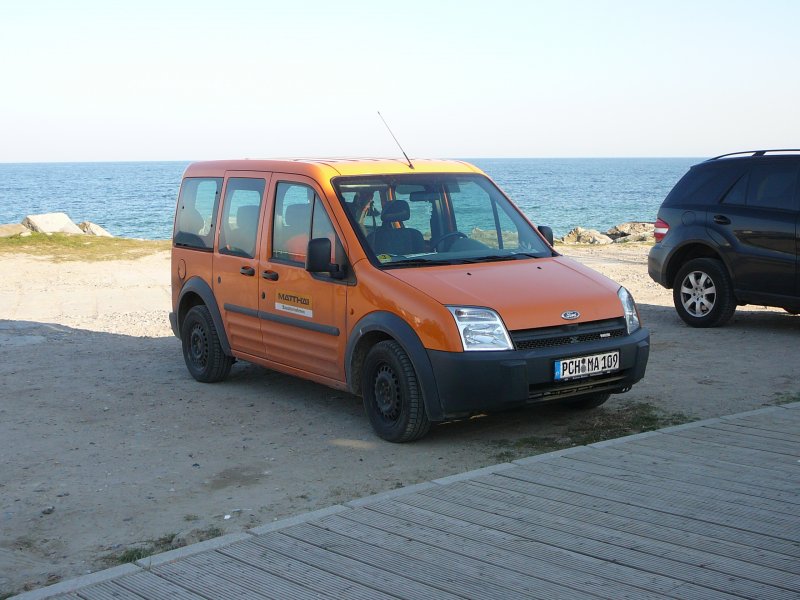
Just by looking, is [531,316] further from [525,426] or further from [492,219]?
[492,219]

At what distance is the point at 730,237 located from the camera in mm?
10992

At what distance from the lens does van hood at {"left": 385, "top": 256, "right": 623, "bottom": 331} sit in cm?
656

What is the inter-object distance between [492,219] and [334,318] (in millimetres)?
1538

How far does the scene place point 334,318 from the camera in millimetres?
7379

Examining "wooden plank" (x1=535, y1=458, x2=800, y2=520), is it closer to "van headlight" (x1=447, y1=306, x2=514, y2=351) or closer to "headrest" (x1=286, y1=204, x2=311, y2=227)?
"van headlight" (x1=447, y1=306, x2=514, y2=351)

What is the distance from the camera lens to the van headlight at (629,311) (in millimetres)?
7059

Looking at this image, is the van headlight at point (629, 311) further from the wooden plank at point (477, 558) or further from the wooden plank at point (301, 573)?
the wooden plank at point (301, 573)

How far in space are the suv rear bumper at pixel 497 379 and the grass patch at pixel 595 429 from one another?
31cm

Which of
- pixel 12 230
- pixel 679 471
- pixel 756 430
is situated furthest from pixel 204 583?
pixel 12 230

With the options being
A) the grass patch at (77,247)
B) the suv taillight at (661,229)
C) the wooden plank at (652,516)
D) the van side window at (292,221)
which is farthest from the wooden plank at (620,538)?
the grass patch at (77,247)

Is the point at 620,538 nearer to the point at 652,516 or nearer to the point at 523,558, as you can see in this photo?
the point at 652,516

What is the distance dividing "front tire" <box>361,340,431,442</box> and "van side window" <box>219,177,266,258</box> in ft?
6.04

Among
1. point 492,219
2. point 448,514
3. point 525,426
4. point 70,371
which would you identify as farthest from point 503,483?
point 70,371

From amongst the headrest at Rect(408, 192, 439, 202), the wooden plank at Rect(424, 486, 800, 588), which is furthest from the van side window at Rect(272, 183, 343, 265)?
the wooden plank at Rect(424, 486, 800, 588)
